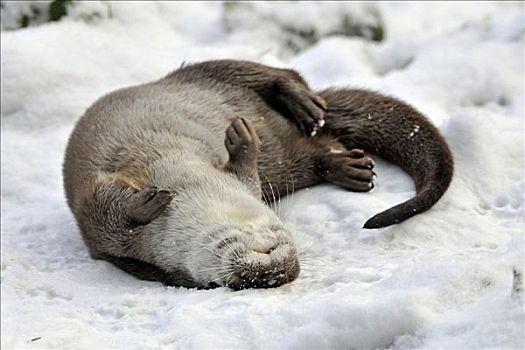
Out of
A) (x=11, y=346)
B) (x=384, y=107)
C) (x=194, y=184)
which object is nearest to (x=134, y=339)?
(x=11, y=346)

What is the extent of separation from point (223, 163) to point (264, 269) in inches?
30.3

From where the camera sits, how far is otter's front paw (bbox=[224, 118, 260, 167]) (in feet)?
9.57

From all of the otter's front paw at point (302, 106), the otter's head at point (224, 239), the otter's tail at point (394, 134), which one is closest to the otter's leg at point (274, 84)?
the otter's front paw at point (302, 106)

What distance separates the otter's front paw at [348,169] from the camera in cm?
305

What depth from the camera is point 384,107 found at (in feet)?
11.2

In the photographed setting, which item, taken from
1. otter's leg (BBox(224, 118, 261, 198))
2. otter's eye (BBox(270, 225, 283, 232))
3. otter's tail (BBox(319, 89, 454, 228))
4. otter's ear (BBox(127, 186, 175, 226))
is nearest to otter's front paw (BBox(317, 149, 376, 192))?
otter's tail (BBox(319, 89, 454, 228))

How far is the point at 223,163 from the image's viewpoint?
3043 millimetres

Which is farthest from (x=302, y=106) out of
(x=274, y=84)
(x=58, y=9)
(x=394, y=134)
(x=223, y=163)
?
(x=58, y=9)

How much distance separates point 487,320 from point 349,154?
→ 1.62m

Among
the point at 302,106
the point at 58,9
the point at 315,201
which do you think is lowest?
the point at 58,9

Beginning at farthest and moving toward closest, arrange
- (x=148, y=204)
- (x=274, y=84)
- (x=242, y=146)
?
(x=274, y=84)
(x=242, y=146)
(x=148, y=204)

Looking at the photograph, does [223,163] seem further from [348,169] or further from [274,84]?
[274,84]

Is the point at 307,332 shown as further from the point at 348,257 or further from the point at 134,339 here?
the point at 348,257

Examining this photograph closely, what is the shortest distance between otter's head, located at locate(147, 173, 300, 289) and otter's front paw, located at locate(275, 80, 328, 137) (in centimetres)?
56
